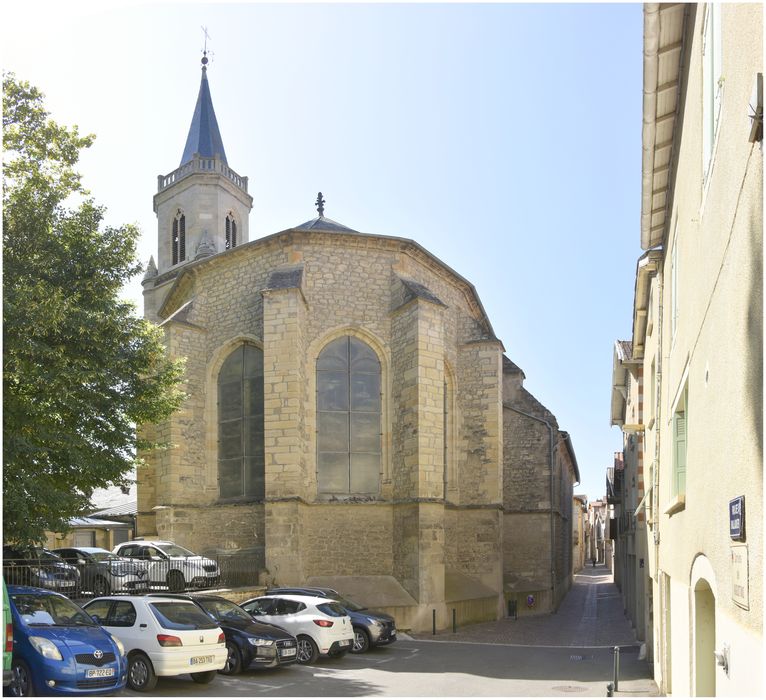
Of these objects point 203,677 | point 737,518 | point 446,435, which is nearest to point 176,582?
point 203,677

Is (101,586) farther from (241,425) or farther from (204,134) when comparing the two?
(204,134)

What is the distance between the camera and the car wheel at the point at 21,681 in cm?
1013

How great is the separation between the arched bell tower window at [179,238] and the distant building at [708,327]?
3215 centimetres

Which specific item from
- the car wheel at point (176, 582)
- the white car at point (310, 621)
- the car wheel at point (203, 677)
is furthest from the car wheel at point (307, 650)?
the car wheel at point (176, 582)

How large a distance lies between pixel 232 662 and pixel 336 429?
10662mm

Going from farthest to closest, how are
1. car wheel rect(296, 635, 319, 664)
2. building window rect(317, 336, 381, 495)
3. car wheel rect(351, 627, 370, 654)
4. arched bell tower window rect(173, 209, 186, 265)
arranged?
arched bell tower window rect(173, 209, 186, 265) → building window rect(317, 336, 381, 495) → car wheel rect(351, 627, 370, 654) → car wheel rect(296, 635, 319, 664)

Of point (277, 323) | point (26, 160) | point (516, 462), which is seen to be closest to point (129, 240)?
point (26, 160)

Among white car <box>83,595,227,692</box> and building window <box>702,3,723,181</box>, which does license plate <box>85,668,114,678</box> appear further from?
building window <box>702,3,723,181</box>

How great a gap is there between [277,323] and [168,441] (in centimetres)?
504

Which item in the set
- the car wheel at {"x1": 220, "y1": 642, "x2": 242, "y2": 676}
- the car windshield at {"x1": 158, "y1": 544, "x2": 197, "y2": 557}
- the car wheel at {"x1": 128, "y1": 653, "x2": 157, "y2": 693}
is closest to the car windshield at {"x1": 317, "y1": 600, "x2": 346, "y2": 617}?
the car wheel at {"x1": 220, "y1": 642, "x2": 242, "y2": 676}

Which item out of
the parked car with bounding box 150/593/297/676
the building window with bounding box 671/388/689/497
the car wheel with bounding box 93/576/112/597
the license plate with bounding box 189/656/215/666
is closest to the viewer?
the building window with bounding box 671/388/689/497

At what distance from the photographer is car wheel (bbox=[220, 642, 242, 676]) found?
45.8 feet

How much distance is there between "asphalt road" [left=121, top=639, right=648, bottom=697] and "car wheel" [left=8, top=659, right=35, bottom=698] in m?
2.08

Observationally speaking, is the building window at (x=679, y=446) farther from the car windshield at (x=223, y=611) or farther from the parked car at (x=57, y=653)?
the car windshield at (x=223, y=611)
